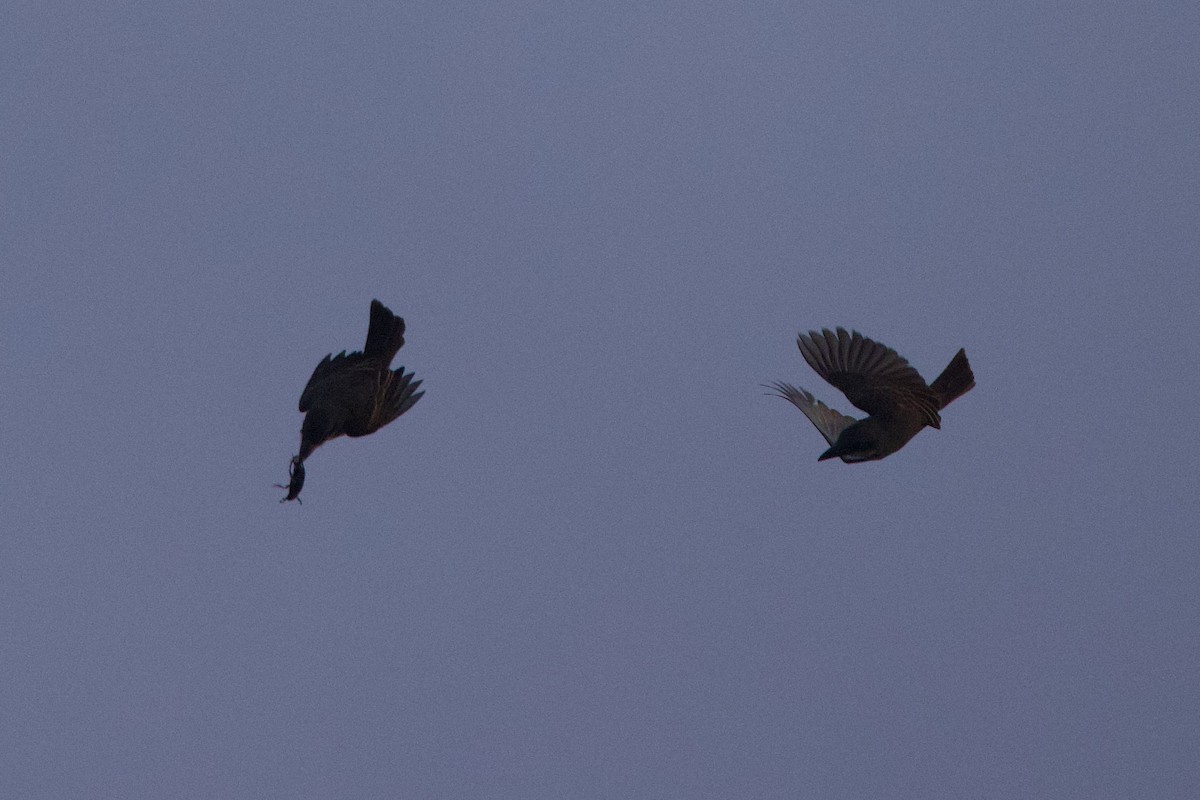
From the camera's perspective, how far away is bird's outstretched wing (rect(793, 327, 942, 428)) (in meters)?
12.9

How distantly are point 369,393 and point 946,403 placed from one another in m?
5.89

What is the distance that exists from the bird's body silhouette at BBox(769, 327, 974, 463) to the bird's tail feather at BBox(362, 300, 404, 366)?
13.9ft

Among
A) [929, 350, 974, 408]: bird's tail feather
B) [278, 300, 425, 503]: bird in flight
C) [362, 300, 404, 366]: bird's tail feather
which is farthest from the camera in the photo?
[929, 350, 974, 408]: bird's tail feather

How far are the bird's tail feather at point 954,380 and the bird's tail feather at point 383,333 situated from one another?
5.44m

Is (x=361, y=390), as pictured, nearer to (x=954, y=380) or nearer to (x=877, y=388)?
(x=877, y=388)

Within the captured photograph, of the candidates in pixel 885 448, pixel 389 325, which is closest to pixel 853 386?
Result: pixel 885 448

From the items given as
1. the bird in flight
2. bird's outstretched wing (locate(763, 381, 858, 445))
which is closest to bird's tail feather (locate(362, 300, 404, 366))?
the bird in flight

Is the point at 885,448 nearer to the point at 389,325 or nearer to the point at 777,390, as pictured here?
the point at 777,390

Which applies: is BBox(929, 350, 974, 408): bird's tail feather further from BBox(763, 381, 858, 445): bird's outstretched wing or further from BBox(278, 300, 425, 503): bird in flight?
BBox(278, 300, 425, 503): bird in flight

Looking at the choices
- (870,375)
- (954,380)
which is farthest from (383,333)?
(954,380)

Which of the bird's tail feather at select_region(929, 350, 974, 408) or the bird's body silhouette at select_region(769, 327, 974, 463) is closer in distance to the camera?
the bird's body silhouette at select_region(769, 327, 974, 463)

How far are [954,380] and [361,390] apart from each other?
598 centimetres

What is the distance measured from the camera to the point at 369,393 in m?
12.1

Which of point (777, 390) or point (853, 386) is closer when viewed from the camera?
point (853, 386)
